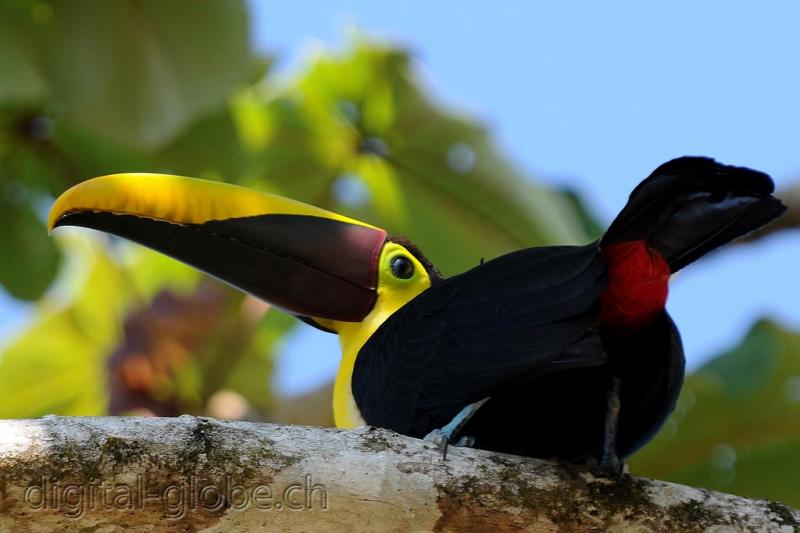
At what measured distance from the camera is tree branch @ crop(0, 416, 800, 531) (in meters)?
1.80

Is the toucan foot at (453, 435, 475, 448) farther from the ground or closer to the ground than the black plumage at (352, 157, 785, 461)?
closer to the ground

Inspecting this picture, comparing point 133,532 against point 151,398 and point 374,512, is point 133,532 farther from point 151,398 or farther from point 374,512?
point 151,398

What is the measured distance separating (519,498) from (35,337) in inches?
161

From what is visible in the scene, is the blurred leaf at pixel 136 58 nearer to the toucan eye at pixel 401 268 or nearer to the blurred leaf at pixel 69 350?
the blurred leaf at pixel 69 350

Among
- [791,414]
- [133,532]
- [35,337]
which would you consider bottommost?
[133,532]

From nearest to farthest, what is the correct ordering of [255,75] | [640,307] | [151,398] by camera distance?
[640,307], [151,398], [255,75]

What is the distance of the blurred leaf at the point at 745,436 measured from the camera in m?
4.55

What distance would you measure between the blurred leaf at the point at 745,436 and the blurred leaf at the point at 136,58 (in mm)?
1983

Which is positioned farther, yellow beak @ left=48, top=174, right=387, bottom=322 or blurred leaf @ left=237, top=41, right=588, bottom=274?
blurred leaf @ left=237, top=41, right=588, bottom=274

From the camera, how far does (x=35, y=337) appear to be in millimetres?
5664

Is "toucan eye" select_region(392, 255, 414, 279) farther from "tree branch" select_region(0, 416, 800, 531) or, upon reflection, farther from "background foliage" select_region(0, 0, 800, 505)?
"background foliage" select_region(0, 0, 800, 505)

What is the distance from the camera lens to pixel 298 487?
1.89 metres

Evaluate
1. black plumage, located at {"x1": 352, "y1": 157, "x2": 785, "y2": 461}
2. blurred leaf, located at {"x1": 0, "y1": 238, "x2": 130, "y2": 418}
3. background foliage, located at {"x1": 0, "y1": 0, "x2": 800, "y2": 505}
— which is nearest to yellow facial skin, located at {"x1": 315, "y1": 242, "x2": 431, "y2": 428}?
black plumage, located at {"x1": 352, "y1": 157, "x2": 785, "y2": 461}

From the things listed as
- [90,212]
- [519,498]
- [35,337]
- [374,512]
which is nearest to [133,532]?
[374,512]
